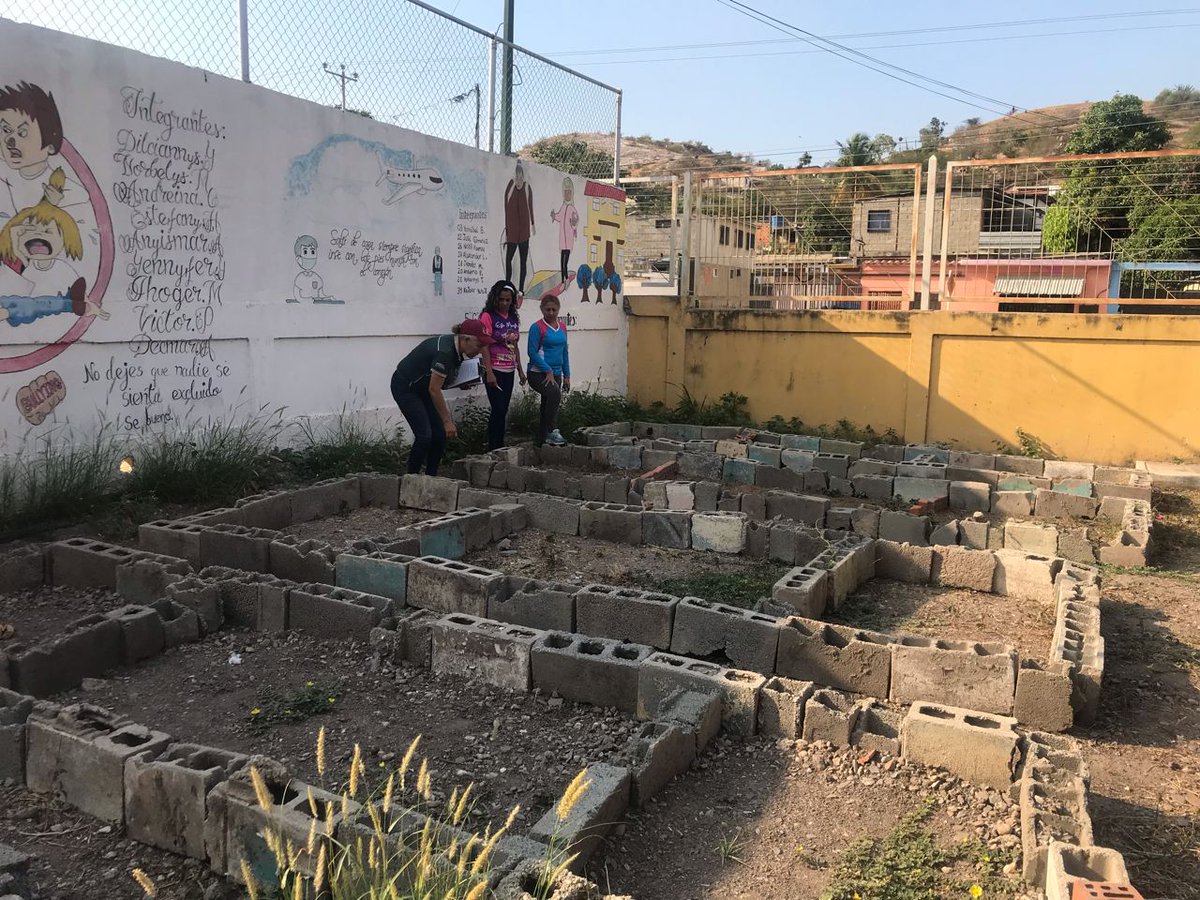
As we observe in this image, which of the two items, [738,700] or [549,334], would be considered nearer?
[738,700]

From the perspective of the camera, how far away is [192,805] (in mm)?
2934

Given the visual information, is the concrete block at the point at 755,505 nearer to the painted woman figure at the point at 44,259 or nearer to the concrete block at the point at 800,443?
the concrete block at the point at 800,443

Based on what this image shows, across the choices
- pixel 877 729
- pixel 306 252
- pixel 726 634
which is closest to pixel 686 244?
pixel 306 252

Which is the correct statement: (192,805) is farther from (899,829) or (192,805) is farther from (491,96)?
(491,96)

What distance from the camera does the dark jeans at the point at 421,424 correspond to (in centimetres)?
773

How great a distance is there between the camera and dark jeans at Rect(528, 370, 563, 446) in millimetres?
9766

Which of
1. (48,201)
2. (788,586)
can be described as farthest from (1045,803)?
(48,201)

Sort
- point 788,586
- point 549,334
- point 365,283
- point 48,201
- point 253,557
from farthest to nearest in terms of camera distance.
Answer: point 549,334 → point 365,283 → point 48,201 → point 253,557 → point 788,586

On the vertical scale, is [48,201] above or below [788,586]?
above

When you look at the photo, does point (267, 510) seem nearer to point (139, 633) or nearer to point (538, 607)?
point (139, 633)

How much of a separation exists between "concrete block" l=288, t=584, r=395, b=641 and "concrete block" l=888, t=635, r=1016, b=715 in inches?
101

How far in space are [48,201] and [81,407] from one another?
4.74 feet

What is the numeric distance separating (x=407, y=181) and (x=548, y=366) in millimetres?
2436

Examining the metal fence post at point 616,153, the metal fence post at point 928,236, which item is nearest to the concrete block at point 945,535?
the metal fence post at point 928,236
